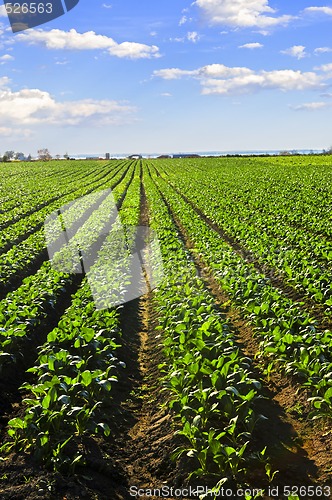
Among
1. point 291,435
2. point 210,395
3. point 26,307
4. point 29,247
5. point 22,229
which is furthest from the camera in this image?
point 22,229

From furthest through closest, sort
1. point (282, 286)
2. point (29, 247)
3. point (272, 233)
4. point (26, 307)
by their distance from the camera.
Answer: point (272, 233) < point (29, 247) < point (282, 286) < point (26, 307)

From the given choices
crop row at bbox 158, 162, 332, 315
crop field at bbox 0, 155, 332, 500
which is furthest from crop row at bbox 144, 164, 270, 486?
crop row at bbox 158, 162, 332, 315

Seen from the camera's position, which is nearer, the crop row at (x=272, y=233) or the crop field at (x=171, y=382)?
the crop field at (x=171, y=382)

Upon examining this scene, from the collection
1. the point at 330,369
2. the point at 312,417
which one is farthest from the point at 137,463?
the point at 330,369

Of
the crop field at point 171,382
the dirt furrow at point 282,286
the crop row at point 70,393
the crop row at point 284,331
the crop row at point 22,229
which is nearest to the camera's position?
the crop field at point 171,382

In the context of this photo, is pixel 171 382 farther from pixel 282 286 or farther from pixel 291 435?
pixel 282 286

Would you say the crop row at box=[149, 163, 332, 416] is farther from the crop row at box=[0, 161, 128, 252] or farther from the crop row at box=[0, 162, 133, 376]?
the crop row at box=[0, 161, 128, 252]

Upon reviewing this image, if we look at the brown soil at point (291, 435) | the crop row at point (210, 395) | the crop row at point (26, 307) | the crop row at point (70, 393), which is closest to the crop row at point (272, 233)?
the brown soil at point (291, 435)

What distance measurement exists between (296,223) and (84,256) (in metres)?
9.48

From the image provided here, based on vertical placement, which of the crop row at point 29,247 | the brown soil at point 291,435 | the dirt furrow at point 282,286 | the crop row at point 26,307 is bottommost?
the brown soil at point 291,435

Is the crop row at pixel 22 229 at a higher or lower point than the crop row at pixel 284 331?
higher

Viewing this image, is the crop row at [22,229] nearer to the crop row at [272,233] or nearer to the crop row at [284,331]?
the crop row at [272,233]

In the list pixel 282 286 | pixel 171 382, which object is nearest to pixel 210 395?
pixel 171 382

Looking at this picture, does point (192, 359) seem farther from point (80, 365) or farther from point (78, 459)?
point (78, 459)
